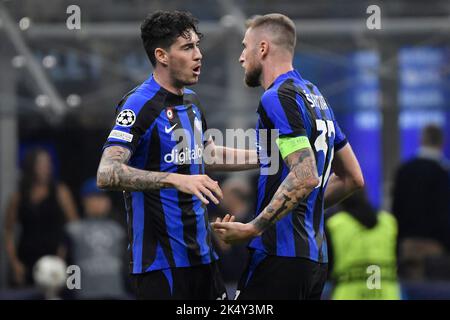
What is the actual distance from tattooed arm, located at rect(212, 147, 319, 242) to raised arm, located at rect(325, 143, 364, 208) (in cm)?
66

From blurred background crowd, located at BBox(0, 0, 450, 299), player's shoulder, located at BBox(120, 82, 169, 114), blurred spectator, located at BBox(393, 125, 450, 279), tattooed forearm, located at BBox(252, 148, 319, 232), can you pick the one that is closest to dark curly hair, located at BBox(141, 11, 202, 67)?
player's shoulder, located at BBox(120, 82, 169, 114)

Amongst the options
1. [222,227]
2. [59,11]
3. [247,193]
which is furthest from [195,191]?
[59,11]

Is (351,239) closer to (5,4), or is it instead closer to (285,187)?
(285,187)

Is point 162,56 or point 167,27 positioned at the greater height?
point 167,27

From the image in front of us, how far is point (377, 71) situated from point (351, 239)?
2502 mm

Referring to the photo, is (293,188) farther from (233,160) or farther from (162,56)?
(162,56)

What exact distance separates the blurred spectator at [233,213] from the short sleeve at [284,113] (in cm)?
341

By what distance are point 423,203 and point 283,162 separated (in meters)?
4.68

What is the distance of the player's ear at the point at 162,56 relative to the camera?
562 centimetres

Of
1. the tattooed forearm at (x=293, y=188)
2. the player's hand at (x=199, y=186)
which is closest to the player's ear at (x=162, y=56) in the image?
the player's hand at (x=199, y=186)

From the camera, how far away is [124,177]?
17.0 ft

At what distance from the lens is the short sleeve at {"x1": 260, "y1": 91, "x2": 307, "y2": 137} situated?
528cm

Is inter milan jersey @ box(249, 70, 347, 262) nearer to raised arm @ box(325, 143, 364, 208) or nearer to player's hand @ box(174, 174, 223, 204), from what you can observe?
raised arm @ box(325, 143, 364, 208)

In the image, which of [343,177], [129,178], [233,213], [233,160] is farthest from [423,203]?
[129,178]
